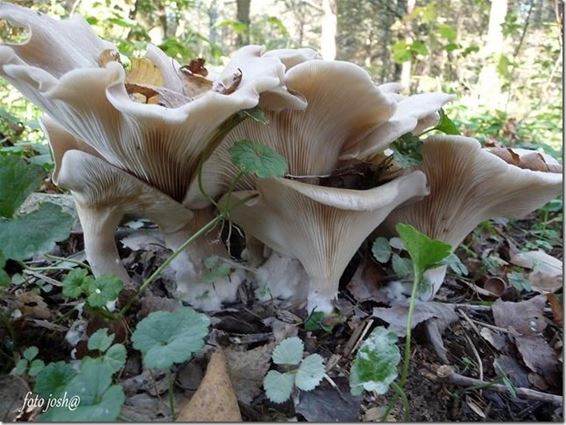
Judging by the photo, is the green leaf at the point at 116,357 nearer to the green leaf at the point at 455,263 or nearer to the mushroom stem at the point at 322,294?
the mushroom stem at the point at 322,294

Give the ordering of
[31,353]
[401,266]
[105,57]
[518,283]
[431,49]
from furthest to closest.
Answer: [431,49]
[518,283]
[401,266]
[105,57]
[31,353]

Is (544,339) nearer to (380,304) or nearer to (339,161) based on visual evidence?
(380,304)

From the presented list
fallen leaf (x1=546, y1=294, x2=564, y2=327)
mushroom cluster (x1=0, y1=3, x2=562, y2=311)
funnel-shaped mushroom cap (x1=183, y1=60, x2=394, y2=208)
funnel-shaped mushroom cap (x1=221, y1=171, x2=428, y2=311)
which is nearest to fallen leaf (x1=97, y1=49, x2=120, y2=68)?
mushroom cluster (x1=0, y1=3, x2=562, y2=311)

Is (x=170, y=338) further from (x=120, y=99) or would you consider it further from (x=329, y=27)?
(x=329, y=27)

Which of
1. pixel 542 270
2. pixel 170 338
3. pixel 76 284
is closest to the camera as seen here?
pixel 170 338

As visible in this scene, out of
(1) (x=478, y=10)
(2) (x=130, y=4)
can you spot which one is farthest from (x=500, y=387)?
(1) (x=478, y=10)

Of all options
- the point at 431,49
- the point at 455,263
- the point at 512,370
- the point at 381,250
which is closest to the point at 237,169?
the point at 381,250

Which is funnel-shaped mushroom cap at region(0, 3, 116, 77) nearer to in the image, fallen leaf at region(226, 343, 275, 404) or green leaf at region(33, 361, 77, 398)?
green leaf at region(33, 361, 77, 398)
